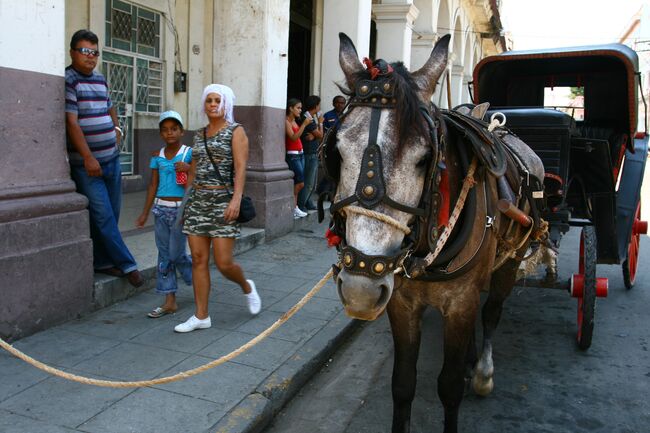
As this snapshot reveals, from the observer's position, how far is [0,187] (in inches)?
162

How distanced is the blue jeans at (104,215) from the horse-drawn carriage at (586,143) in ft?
11.1

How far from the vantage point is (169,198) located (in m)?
4.84

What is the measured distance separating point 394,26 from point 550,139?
350 inches

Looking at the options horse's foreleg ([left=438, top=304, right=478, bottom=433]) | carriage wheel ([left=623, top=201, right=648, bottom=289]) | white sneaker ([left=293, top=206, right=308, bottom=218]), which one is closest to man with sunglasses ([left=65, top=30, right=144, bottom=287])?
horse's foreleg ([left=438, top=304, right=478, bottom=433])

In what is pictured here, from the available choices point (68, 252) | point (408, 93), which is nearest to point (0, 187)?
point (68, 252)

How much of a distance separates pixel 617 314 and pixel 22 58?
5621mm

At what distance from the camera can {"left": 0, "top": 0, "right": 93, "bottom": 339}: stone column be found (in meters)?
4.11

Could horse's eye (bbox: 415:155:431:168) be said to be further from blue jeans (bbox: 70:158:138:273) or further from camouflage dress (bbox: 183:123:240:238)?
blue jeans (bbox: 70:158:138:273)

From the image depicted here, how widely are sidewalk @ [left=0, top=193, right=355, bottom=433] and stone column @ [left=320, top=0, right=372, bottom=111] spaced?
5671mm

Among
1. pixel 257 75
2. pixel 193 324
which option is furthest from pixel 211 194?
pixel 257 75

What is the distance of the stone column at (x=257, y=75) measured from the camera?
7.71 metres

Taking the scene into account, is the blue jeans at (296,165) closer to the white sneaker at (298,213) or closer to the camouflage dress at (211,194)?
the white sneaker at (298,213)

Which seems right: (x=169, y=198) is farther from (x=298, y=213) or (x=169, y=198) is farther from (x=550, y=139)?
(x=298, y=213)

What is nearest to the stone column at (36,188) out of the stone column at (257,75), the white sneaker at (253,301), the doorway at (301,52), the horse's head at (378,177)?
the white sneaker at (253,301)
